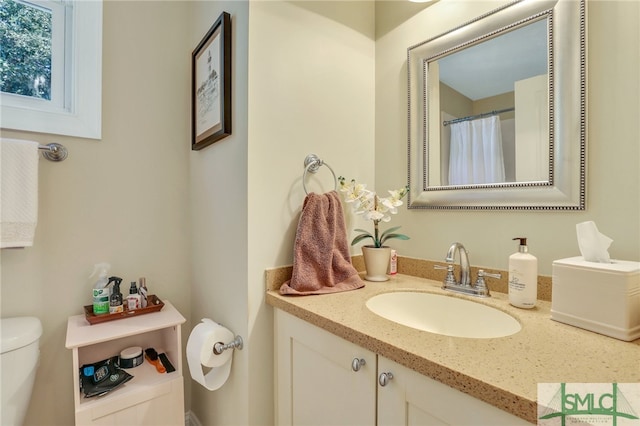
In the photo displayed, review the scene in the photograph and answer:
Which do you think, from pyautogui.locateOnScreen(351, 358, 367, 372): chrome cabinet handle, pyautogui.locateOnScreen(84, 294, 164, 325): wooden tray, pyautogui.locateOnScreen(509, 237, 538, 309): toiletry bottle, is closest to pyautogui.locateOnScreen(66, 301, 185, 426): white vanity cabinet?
pyautogui.locateOnScreen(84, 294, 164, 325): wooden tray

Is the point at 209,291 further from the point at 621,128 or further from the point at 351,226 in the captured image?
the point at 621,128

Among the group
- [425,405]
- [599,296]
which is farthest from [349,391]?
[599,296]

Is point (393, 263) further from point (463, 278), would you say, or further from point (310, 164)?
point (310, 164)

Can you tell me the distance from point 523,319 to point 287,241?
760 mm

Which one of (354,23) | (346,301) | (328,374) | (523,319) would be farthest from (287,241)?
(354,23)

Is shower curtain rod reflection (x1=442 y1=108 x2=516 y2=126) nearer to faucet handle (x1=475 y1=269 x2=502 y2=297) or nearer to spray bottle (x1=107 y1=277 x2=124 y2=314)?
faucet handle (x1=475 y1=269 x2=502 y2=297)

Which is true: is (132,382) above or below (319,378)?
below

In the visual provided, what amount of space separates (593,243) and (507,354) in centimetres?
38

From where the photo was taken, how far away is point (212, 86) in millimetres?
1250

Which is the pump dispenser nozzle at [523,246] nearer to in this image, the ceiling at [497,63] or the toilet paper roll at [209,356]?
the ceiling at [497,63]

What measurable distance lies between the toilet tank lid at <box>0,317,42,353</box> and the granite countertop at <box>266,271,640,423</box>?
96 cm

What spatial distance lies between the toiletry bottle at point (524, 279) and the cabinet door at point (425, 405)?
443 millimetres

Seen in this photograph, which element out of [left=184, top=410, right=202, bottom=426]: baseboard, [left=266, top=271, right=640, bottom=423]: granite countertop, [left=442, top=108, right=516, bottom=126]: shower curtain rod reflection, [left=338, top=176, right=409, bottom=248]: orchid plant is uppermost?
[left=442, top=108, right=516, bottom=126]: shower curtain rod reflection

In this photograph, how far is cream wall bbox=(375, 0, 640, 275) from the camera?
2.55 ft
